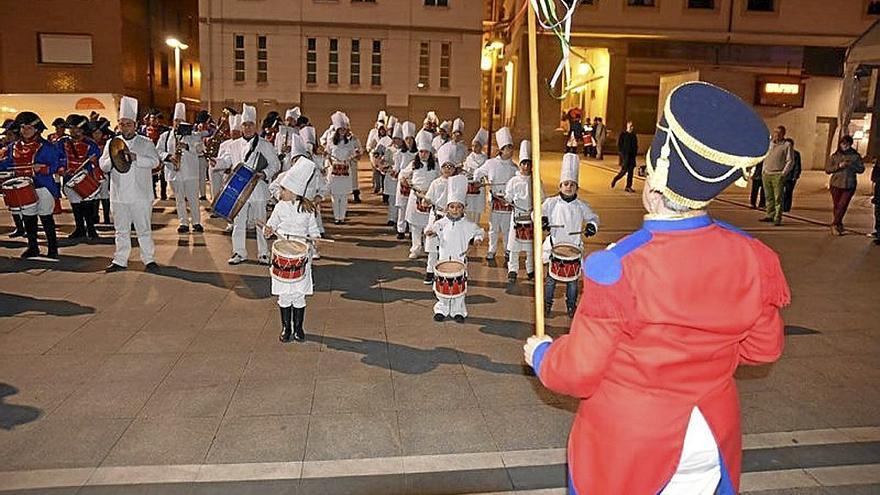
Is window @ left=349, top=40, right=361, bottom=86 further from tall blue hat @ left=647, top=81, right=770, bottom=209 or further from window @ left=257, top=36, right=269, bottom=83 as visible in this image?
tall blue hat @ left=647, top=81, right=770, bottom=209

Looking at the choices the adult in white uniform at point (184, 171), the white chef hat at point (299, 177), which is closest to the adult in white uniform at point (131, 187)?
the adult in white uniform at point (184, 171)

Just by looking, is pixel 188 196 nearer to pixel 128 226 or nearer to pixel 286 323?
pixel 128 226

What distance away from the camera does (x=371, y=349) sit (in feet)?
23.6

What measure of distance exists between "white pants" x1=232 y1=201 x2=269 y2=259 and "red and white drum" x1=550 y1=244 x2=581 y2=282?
478 centimetres

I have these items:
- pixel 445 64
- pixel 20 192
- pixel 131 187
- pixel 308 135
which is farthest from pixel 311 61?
pixel 131 187

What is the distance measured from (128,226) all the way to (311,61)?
28.7 metres

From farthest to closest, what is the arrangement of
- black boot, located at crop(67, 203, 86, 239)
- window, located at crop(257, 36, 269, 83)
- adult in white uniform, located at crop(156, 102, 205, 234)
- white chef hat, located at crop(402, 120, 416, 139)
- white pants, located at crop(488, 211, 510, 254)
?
1. window, located at crop(257, 36, 269, 83)
2. white chef hat, located at crop(402, 120, 416, 139)
3. adult in white uniform, located at crop(156, 102, 205, 234)
4. black boot, located at crop(67, 203, 86, 239)
5. white pants, located at crop(488, 211, 510, 254)

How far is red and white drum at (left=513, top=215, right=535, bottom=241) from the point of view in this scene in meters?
9.85

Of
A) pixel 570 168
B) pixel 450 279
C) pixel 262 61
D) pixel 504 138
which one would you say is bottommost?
pixel 450 279

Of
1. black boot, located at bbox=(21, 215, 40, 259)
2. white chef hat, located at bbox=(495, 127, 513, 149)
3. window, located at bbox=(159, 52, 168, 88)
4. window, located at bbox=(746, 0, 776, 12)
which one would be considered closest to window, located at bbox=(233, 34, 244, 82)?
window, located at bbox=(159, 52, 168, 88)

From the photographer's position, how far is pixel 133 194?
10102 millimetres

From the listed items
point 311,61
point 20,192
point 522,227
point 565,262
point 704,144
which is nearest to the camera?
point 704,144

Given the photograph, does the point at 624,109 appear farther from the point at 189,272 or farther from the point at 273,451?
the point at 273,451

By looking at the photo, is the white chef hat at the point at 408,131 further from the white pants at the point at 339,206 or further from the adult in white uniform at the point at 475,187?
the adult in white uniform at the point at 475,187
